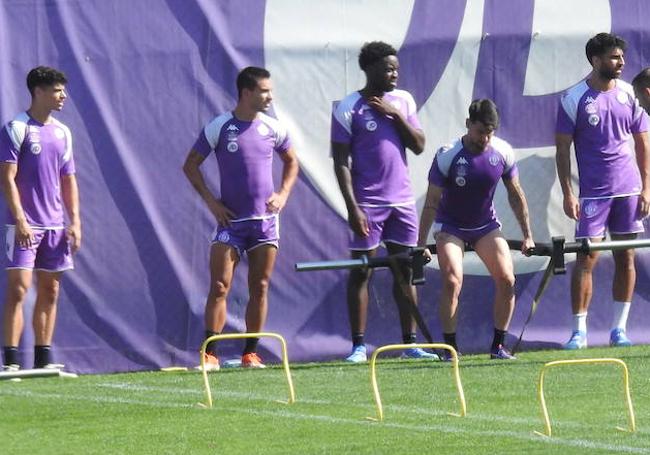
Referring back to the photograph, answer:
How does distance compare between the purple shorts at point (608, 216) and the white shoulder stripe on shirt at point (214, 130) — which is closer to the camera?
the white shoulder stripe on shirt at point (214, 130)

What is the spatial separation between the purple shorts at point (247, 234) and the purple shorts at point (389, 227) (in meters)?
0.65

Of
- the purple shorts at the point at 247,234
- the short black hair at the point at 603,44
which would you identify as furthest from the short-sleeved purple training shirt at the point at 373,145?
the short black hair at the point at 603,44

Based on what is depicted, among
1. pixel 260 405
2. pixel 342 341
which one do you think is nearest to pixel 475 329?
pixel 342 341

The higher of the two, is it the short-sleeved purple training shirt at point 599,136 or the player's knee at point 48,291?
the short-sleeved purple training shirt at point 599,136

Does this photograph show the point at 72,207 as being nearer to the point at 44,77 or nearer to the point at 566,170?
the point at 44,77

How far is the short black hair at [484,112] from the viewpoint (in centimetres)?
1215

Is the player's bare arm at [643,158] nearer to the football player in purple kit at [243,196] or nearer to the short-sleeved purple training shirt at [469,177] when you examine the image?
the short-sleeved purple training shirt at [469,177]

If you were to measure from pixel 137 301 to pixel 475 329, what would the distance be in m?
2.80

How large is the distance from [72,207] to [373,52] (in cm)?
243

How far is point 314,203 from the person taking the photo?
13648 mm

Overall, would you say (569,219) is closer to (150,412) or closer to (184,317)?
(184,317)

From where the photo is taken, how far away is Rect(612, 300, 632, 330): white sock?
45.1 feet

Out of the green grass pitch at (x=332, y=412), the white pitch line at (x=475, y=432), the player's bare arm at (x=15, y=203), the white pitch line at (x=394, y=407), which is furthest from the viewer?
the player's bare arm at (x=15, y=203)

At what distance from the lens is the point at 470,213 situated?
41.4ft
